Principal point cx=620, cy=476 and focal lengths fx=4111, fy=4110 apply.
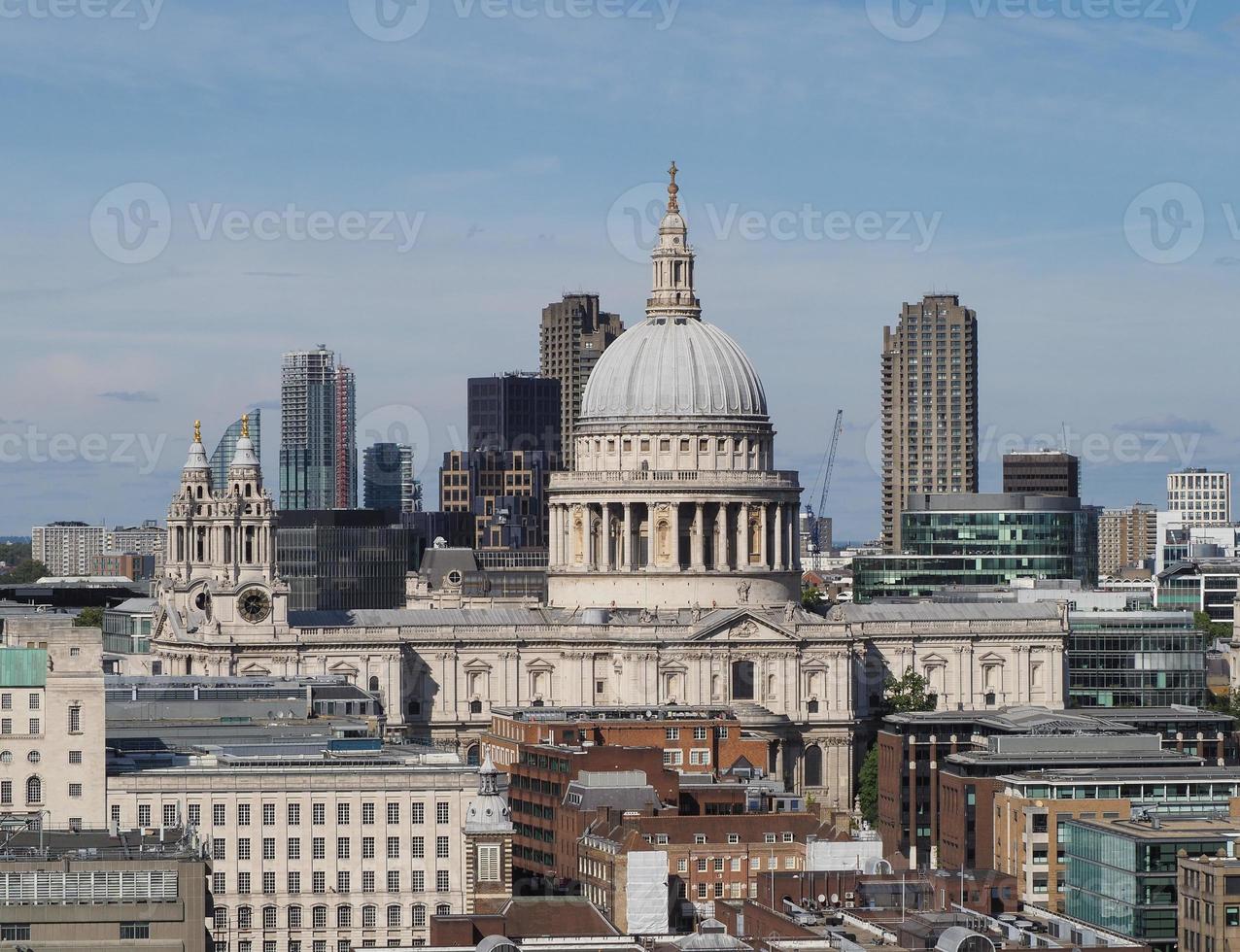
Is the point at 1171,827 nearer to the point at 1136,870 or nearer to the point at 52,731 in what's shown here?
the point at 1136,870

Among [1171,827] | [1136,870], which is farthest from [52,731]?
[1171,827]

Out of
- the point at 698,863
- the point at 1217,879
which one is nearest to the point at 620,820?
the point at 698,863

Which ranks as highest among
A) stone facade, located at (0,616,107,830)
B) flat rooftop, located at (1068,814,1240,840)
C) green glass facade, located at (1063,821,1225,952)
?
stone facade, located at (0,616,107,830)

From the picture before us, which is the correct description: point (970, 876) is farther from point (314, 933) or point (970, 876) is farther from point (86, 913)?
point (86, 913)

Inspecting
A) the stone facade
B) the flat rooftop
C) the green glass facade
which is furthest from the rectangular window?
the flat rooftop

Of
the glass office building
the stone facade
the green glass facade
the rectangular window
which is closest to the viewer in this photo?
the green glass facade

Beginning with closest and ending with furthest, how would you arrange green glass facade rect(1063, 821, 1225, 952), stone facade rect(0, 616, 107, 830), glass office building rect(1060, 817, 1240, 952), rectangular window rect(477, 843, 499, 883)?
green glass facade rect(1063, 821, 1225, 952) → glass office building rect(1060, 817, 1240, 952) → rectangular window rect(477, 843, 499, 883) → stone facade rect(0, 616, 107, 830)

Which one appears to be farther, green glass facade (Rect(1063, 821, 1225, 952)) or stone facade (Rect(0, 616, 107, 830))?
stone facade (Rect(0, 616, 107, 830))

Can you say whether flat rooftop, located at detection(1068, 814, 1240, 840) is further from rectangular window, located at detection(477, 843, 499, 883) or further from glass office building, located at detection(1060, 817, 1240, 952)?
rectangular window, located at detection(477, 843, 499, 883)
